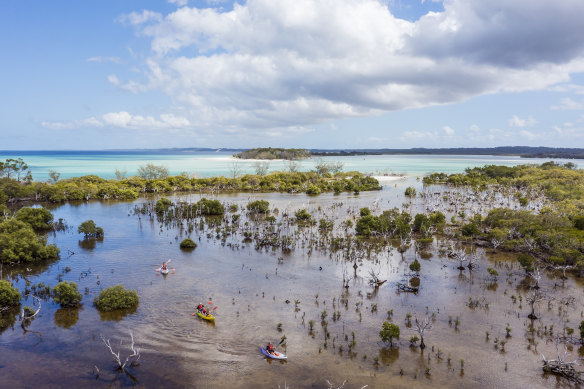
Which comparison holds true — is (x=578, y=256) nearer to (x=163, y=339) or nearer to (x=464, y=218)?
(x=464, y=218)

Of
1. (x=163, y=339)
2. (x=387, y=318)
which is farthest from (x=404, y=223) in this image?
(x=163, y=339)

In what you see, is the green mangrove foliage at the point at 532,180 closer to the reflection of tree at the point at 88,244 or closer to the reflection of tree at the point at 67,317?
the reflection of tree at the point at 67,317

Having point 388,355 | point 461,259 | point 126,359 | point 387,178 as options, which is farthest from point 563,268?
point 387,178

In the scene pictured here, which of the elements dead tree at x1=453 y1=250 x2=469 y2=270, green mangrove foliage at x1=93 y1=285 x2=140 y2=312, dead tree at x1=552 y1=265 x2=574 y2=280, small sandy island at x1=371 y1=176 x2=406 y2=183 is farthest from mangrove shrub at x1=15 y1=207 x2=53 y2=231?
small sandy island at x1=371 y1=176 x2=406 y2=183

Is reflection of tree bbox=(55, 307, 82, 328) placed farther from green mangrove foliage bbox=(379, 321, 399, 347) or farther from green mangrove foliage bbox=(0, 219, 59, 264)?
green mangrove foliage bbox=(379, 321, 399, 347)

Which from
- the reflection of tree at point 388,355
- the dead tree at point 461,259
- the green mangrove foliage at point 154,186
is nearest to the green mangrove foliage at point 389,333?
the reflection of tree at point 388,355

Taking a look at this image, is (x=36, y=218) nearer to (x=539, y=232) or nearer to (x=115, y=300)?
(x=115, y=300)
